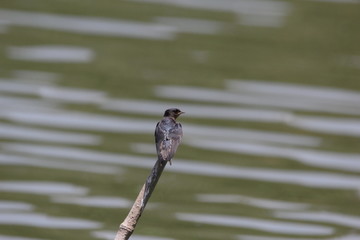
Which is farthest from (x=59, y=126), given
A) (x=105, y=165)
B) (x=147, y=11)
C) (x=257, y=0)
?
(x=257, y=0)

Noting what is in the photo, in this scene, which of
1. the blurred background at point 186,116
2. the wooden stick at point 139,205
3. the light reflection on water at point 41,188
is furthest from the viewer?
the light reflection on water at point 41,188

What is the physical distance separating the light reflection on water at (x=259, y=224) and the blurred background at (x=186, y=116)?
1 centimetres

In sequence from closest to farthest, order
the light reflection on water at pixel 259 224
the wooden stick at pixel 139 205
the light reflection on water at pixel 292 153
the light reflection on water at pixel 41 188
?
the wooden stick at pixel 139 205 < the light reflection on water at pixel 259 224 < the light reflection on water at pixel 41 188 < the light reflection on water at pixel 292 153

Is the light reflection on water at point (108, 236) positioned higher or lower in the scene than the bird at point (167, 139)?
higher

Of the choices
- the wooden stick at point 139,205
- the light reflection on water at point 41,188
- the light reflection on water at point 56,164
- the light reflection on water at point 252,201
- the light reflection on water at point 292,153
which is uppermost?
the light reflection on water at point 292,153

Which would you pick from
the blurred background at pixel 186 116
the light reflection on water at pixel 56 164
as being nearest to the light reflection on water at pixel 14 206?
the blurred background at pixel 186 116

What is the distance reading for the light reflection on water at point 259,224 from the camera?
8.33 meters

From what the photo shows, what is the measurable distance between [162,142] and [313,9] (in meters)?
8.22

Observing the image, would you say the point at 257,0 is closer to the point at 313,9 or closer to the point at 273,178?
the point at 313,9

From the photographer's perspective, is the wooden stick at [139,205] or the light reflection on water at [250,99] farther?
the light reflection on water at [250,99]

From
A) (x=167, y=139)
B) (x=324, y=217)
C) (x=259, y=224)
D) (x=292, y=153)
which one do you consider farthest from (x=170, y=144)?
(x=292, y=153)

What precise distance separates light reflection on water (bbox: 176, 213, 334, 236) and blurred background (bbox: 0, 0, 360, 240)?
0.01 m

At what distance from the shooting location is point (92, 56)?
458 inches

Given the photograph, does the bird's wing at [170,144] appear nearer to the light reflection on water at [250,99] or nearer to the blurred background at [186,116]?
the blurred background at [186,116]
